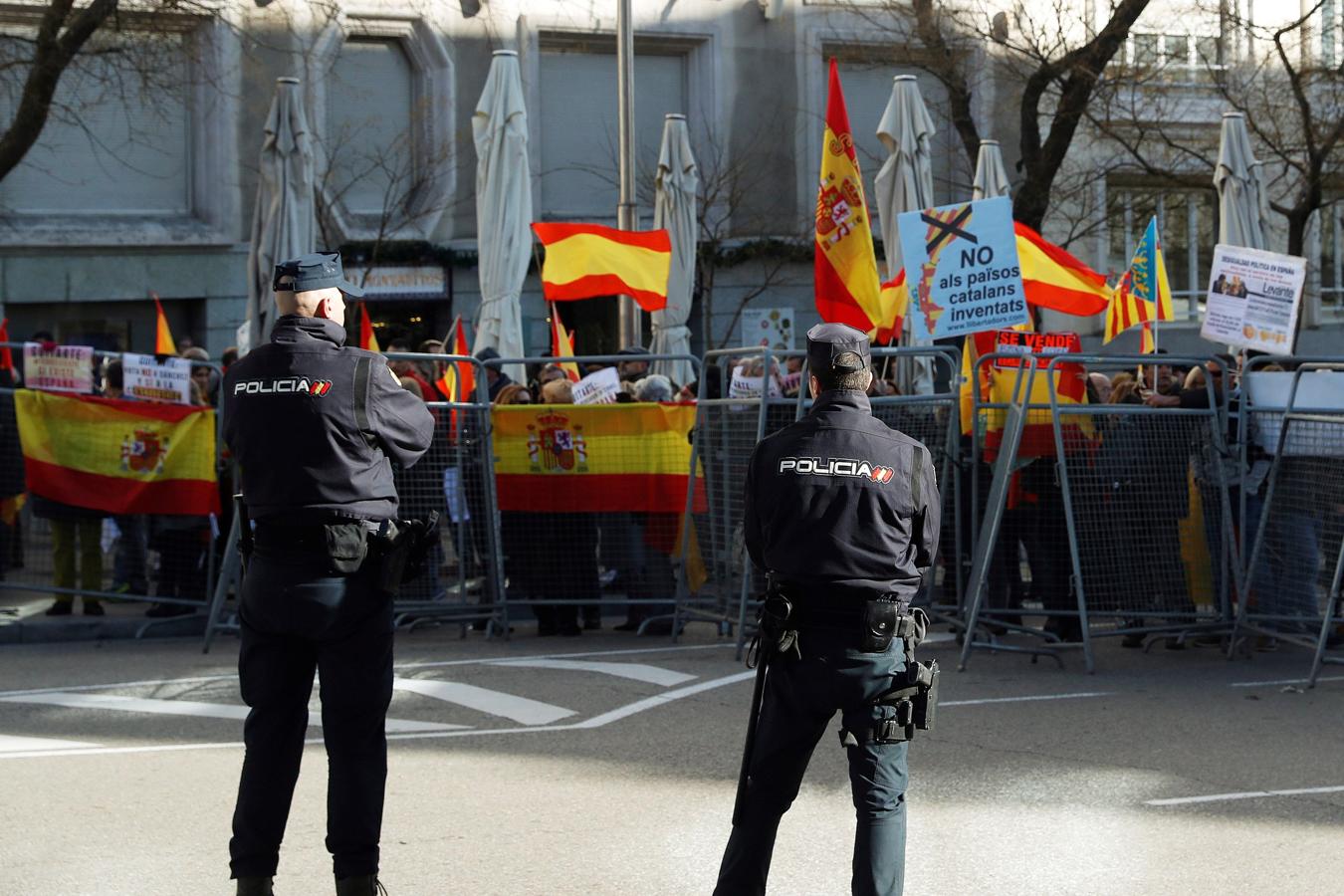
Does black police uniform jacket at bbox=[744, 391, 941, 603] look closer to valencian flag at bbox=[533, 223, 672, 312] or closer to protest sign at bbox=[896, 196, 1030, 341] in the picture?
protest sign at bbox=[896, 196, 1030, 341]

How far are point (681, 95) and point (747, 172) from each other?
1752 mm

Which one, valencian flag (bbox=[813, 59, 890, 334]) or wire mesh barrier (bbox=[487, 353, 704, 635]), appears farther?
valencian flag (bbox=[813, 59, 890, 334])

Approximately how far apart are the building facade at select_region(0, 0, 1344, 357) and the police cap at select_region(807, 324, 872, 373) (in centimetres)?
1966

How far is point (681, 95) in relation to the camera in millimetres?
30969

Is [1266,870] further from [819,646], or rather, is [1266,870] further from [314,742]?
[314,742]

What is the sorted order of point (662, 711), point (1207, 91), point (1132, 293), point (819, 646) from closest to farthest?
point (819, 646)
point (662, 711)
point (1132, 293)
point (1207, 91)

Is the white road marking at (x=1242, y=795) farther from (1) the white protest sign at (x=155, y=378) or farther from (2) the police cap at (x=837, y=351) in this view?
(1) the white protest sign at (x=155, y=378)

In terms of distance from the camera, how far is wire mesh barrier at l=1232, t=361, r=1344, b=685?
1037cm

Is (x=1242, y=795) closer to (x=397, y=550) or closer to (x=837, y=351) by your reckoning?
(x=837, y=351)

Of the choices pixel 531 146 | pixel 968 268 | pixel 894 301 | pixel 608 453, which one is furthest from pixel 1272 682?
pixel 531 146

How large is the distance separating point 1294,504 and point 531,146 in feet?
66.7

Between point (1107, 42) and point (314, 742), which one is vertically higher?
point (1107, 42)

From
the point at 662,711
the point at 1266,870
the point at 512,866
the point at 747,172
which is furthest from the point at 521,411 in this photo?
the point at 747,172

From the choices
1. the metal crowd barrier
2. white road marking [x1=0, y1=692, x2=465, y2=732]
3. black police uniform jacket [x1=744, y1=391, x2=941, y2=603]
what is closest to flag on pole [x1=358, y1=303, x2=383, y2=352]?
the metal crowd barrier
